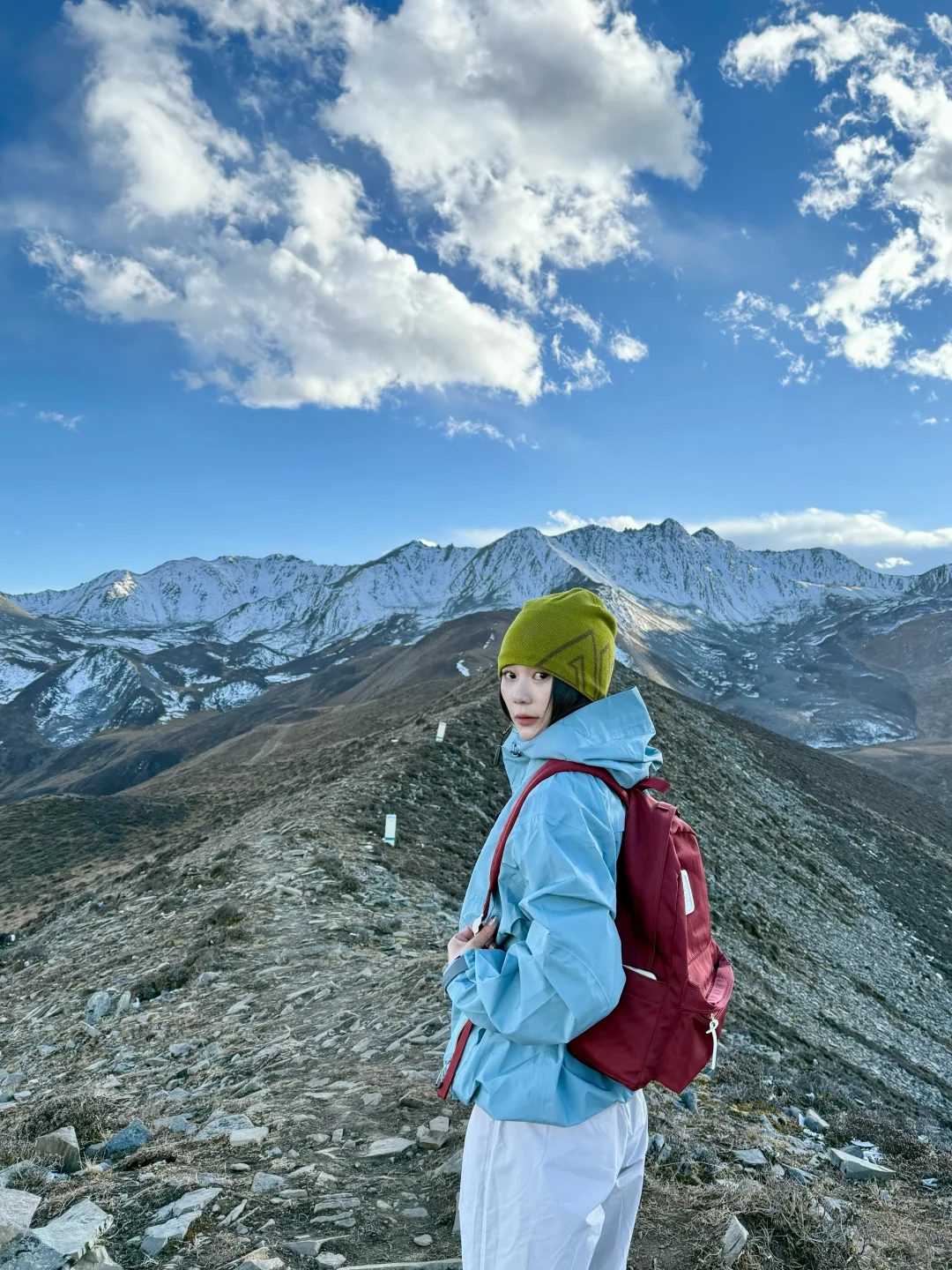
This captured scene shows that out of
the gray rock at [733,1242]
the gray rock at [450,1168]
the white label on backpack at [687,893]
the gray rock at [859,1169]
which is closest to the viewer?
the white label on backpack at [687,893]

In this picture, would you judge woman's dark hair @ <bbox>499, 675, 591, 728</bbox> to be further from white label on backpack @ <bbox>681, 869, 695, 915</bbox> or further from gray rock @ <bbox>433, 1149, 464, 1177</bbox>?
gray rock @ <bbox>433, 1149, 464, 1177</bbox>

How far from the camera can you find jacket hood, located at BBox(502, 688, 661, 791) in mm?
2609

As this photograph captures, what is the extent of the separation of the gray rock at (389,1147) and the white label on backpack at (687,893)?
4021mm

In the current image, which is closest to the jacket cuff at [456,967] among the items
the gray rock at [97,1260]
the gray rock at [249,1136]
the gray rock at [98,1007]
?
the gray rock at [97,1260]

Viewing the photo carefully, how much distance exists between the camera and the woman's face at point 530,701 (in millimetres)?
2945

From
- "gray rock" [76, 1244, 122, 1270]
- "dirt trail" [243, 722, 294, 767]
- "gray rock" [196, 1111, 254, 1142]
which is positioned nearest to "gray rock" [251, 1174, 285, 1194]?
"gray rock" [196, 1111, 254, 1142]

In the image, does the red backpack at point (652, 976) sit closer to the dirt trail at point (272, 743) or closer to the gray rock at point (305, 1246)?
the gray rock at point (305, 1246)

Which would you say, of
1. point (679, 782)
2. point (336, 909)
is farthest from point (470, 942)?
point (679, 782)

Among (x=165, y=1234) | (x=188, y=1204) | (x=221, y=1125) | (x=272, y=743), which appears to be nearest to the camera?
(x=165, y=1234)

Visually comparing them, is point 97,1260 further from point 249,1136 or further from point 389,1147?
point 389,1147

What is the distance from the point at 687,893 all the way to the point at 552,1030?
68cm

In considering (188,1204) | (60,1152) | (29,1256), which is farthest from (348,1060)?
(29,1256)

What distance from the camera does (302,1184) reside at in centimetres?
474

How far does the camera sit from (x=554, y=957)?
232cm
